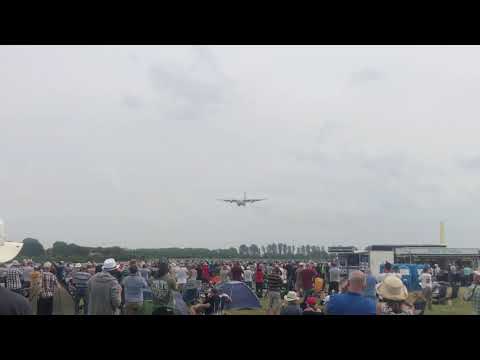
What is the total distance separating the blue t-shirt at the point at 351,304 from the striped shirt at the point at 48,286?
8.21 m

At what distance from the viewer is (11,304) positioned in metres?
3.71

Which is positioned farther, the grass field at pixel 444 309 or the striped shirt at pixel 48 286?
the grass field at pixel 444 309

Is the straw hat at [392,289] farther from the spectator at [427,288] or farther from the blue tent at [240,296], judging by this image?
the spectator at [427,288]

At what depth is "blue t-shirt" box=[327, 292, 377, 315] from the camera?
4.30 m

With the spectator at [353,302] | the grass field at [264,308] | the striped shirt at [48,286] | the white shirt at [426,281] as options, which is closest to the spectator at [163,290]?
the grass field at [264,308]

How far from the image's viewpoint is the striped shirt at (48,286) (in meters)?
11.5

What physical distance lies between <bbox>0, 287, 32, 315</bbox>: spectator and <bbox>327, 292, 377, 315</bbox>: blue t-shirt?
1.98 metres

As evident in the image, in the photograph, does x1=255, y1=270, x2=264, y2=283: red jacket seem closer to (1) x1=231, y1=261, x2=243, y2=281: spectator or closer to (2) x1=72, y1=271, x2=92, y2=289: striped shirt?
(1) x1=231, y1=261, x2=243, y2=281: spectator

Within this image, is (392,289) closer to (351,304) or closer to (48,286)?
(351,304)

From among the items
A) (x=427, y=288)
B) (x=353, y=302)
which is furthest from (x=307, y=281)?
(x=353, y=302)

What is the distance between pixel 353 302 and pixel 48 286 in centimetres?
839

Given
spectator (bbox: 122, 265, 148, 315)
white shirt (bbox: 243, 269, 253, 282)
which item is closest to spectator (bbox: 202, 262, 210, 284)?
white shirt (bbox: 243, 269, 253, 282)
